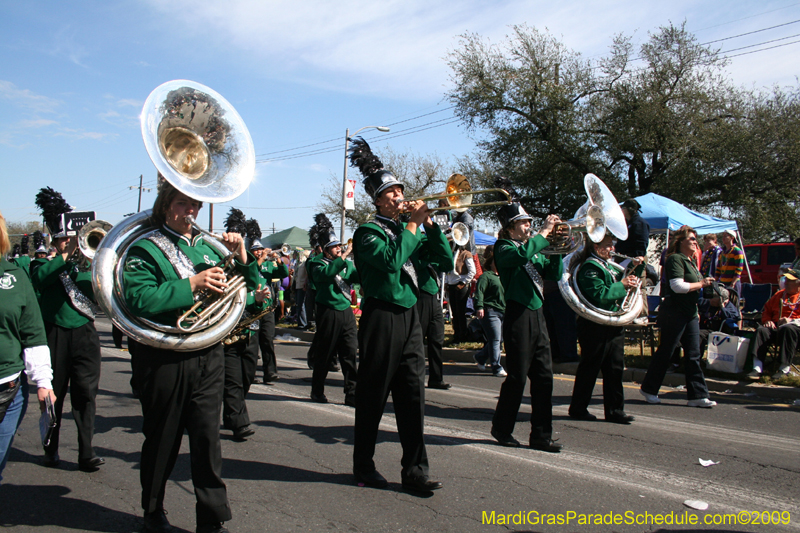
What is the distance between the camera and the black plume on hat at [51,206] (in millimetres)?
5531

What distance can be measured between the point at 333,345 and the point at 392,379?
303 cm

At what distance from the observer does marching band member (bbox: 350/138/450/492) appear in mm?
3951

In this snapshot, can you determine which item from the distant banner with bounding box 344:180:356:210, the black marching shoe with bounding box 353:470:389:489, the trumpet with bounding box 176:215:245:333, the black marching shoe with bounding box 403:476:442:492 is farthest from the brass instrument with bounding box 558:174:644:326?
the distant banner with bounding box 344:180:356:210

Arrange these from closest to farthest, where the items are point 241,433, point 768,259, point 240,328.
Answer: point 240,328 → point 241,433 → point 768,259

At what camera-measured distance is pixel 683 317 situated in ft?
21.5

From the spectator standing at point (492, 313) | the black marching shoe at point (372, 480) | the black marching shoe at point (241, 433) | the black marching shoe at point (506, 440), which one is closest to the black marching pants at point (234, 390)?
the black marching shoe at point (241, 433)

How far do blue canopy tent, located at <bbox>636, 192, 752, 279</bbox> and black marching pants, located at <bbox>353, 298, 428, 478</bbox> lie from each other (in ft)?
33.2

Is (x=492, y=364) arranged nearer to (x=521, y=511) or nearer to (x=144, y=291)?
(x=521, y=511)

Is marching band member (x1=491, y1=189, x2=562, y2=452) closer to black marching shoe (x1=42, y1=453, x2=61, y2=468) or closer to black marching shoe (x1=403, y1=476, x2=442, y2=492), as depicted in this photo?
black marching shoe (x1=403, y1=476, x2=442, y2=492)

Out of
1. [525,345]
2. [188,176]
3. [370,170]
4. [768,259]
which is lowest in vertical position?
[525,345]

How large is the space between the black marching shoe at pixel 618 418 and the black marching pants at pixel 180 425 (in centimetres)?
394

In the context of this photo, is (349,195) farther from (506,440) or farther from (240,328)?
(240,328)

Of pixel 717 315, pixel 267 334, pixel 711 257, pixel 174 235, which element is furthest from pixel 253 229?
pixel 711 257

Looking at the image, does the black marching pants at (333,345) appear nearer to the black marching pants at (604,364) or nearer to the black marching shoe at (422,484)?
A: the black marching pants at (604,364)
